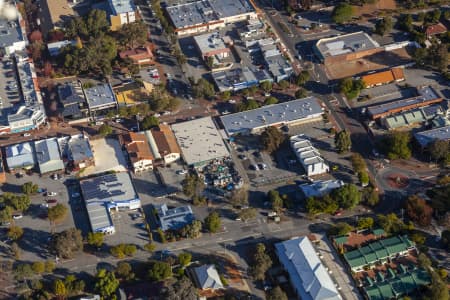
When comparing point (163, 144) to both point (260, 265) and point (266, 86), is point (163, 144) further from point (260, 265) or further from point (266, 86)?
point (260, 265)

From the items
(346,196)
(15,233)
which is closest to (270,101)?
(346,196)

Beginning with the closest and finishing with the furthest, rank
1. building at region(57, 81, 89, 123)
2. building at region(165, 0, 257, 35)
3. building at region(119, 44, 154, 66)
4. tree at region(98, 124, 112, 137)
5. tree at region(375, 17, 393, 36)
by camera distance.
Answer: tree at region(98, 124, 112, 137)
building at region(57, 81, 89, 123)
building at region(119, 44, 154, 66)
tree at region(375, 17, 393, 36)
building at region(165, 0, 257, 35)

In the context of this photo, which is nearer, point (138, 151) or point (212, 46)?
point (138, 151)

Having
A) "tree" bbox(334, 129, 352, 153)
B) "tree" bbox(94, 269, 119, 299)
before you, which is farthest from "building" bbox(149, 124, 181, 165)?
"tree" bbox(334, 129, 352, 153)

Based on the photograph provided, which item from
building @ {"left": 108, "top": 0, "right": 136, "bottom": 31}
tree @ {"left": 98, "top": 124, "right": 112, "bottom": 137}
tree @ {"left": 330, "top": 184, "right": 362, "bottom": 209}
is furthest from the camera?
building @ {"left": 108, "top": 0, "right": 136, "bottom": 31}

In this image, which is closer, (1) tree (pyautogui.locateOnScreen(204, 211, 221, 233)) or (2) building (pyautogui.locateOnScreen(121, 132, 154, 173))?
(1) tree (pyautogui.locateOnScreen(204, 211, 221, 233))

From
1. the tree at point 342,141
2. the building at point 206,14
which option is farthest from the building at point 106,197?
the building at point 206,14

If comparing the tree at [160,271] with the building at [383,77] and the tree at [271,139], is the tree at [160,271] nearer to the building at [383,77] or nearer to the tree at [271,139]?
the tree at [271,139]

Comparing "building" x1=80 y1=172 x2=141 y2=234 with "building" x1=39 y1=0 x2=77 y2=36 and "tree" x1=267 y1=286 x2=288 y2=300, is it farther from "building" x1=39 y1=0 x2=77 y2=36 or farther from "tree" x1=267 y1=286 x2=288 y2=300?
"building" x1=39 y1=0 x2=77 y2=36
